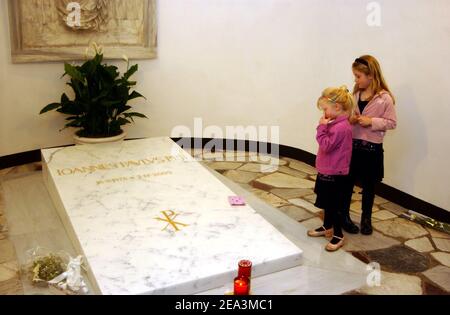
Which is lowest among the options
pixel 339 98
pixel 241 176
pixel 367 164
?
pixel 241 176

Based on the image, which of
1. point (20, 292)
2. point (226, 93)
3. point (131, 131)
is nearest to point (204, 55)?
point (226, 93)

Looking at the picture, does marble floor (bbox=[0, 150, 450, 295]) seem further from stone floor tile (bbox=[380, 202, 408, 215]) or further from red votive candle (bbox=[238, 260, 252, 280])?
red votive candle (bbox=[238, 260, 252, 280])

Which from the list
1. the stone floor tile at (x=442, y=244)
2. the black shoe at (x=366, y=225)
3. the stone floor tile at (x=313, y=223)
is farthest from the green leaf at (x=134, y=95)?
the stone floor tile at (x=442, y=244)

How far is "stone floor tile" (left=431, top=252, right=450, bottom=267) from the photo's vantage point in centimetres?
349

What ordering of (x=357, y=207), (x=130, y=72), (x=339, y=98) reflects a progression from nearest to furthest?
(x=339, y=98)
(x=357, y=207)
(x=130, y=72)

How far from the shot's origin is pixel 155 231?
338 centimetres

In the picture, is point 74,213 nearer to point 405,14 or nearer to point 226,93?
point 226,93

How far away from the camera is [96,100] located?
189 inches

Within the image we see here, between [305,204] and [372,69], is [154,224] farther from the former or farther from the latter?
[372,69]

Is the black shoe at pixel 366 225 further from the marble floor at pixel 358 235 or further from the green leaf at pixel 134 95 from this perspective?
the green leaf at pixel 134 95

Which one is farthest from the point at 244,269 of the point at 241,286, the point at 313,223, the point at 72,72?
the point at 72,72

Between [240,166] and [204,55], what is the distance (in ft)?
4.17

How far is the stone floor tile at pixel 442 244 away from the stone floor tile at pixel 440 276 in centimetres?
28

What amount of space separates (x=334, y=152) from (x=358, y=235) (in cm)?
79
